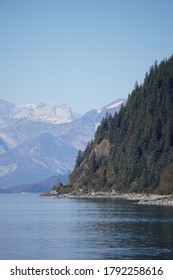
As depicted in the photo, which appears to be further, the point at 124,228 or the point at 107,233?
the point at 124,228

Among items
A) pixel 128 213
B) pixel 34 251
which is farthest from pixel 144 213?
Answer: pixel 34 251

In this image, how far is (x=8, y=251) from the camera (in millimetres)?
88688

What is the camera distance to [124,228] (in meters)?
122
